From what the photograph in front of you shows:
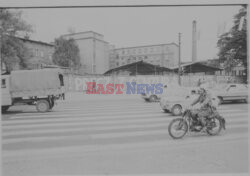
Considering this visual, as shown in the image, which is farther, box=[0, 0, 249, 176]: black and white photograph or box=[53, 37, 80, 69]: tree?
box=[53, 37, 80, 69]: tree

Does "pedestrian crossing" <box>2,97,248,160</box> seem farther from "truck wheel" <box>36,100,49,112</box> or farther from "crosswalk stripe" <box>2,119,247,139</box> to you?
"truck wheel" <box>36,100,49,112</box>

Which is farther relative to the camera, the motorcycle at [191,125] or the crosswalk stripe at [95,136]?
→ the motorcycle at [191,125]

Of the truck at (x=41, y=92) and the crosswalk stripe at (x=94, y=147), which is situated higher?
the truck at (x=41, y=92)

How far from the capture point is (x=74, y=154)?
385 centimetres

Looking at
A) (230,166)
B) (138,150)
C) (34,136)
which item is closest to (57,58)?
(34,136)

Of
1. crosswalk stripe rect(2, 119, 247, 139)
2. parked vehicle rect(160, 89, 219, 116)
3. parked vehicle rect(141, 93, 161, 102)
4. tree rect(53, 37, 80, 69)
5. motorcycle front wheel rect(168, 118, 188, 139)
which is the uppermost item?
tree rect(53, 37, 80, 69)

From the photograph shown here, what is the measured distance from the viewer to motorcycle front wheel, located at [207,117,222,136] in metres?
4.96

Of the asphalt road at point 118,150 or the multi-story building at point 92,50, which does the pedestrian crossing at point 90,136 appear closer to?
the asphalt road at point 118,150

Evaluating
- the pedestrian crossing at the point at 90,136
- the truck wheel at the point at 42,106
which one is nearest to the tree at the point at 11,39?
the pedestrian crossing at the point at 90,136

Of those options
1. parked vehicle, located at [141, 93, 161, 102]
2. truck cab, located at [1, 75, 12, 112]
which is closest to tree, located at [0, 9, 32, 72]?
truck cab, located at [1, 75, 12, 112]

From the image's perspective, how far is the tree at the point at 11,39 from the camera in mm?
3873

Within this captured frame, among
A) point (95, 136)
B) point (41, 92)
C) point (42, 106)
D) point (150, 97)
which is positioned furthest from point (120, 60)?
point (42, 106)

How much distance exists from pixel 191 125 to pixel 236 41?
221 cm

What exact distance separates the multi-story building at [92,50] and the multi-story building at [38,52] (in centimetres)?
68
